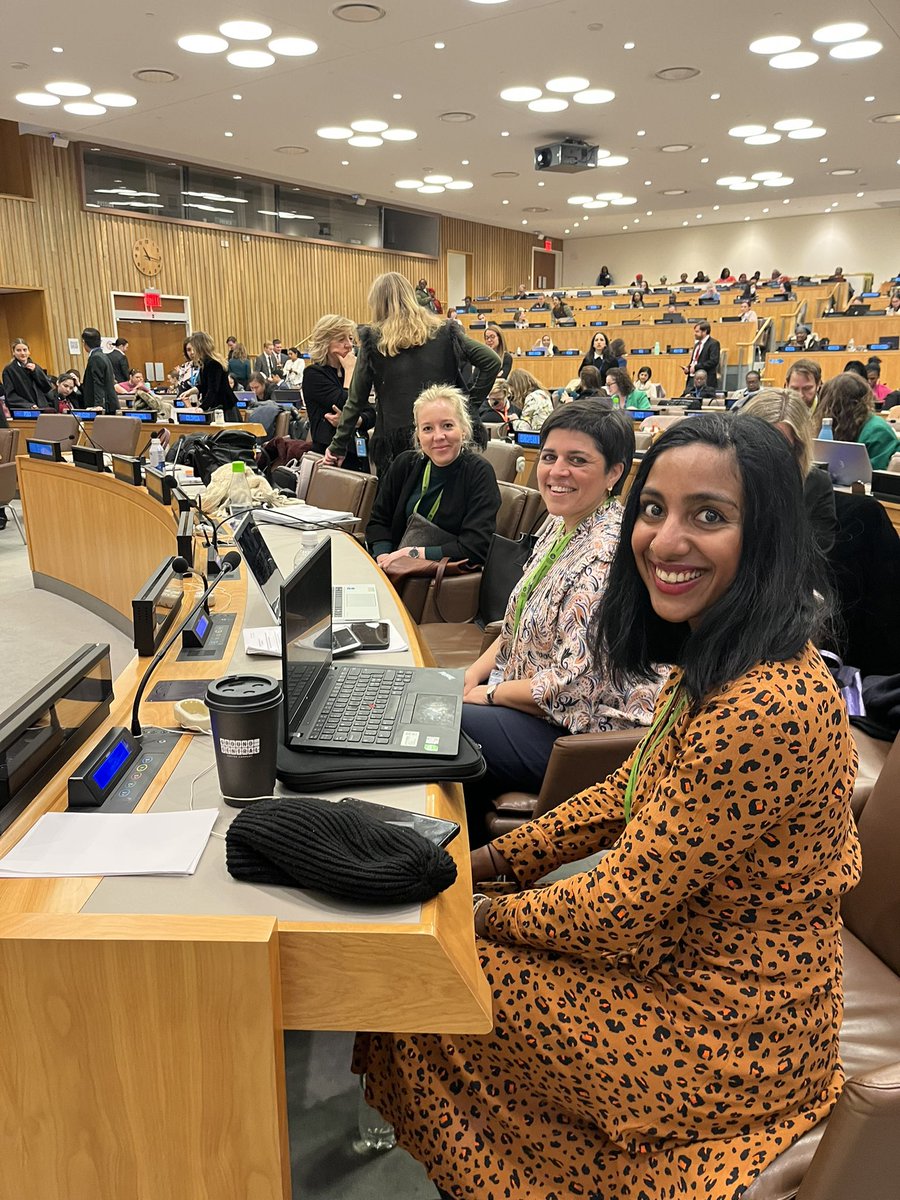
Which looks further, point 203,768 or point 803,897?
point 203,768

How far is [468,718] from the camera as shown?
211 centimetres

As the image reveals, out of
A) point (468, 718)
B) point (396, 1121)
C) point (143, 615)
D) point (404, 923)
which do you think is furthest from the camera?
point (468, 718)

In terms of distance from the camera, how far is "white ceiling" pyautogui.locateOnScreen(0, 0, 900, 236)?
7.34 meters

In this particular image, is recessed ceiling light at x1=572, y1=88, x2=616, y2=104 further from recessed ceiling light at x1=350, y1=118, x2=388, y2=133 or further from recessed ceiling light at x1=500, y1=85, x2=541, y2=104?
recessed ceiling light at x1=350, y1=118, x2=388, y2=133

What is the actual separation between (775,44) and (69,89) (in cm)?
708

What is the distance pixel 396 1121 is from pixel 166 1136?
0.43 metres

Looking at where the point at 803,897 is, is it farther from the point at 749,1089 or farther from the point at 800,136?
the point at 800,136

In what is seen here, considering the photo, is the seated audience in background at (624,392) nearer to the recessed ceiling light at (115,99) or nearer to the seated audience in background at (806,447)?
the seated audience in background at (806,447)

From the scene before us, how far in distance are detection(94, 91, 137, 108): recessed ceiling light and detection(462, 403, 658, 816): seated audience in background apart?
382 inches

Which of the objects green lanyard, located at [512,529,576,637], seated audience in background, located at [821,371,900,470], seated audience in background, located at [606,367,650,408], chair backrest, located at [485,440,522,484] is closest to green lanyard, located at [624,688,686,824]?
green lanyard, located at [512,529,576,637]

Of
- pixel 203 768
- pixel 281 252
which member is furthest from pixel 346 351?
pixel 281 252

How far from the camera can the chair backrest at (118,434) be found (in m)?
7.65

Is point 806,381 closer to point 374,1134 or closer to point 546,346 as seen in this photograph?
point 374,1134

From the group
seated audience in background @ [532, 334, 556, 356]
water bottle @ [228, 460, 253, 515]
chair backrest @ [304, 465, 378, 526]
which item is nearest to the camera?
water bottle @ [228, 460, 253, 515]
